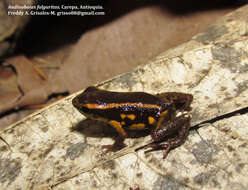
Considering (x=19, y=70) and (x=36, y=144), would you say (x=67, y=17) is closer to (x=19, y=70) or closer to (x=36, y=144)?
(x=19, y=70)

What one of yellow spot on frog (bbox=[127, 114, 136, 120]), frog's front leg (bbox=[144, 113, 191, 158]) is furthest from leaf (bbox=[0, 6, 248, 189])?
yellow spot on frog (bbox=[127, 114, 136, 120])

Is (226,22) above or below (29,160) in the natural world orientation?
above

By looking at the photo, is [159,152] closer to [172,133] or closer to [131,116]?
[172,133]

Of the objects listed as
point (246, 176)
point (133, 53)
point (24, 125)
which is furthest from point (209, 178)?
point (133, 53)

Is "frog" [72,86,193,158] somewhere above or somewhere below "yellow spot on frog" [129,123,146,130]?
above

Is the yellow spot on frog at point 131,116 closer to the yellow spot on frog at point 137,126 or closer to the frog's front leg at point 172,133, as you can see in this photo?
the yellow spot on frog at point 137,126

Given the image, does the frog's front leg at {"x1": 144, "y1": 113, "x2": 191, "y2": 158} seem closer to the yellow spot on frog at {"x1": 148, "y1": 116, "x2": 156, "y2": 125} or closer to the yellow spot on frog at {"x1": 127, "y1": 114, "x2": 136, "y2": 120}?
the yellow spot on frog at {"x1": 148, "y1": 116, "x2": 156, "y2": 125}

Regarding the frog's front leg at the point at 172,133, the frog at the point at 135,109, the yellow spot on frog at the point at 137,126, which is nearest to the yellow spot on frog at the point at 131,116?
the frog at the point at 135,109

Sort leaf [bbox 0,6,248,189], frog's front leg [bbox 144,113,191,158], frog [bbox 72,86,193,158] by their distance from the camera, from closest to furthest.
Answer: leaf [bbox 0,6,248,189]
frog's front leg [bbox 144,113,191,158]
frog [bbox 72,86,193,158]
